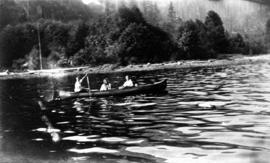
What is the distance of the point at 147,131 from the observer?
59.4ft

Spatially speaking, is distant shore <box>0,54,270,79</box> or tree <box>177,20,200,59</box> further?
tree <box>177,20,200,59</box>

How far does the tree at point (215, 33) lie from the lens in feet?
360

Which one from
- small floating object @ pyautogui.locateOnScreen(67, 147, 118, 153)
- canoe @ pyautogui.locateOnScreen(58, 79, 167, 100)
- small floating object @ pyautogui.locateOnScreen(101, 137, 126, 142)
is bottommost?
small floating object @ pyautogui.locateOnScreen(67, 147, 118, 153)

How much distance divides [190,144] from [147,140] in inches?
85.9

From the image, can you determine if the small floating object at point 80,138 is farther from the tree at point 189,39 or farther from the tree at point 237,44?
the tree at point 189,39

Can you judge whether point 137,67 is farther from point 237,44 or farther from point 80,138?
point 80,138

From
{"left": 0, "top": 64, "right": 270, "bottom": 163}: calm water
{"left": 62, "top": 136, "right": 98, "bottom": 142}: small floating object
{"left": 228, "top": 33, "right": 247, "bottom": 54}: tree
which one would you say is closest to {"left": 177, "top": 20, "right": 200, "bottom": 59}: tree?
{"left": 228, "top": 33, "right": 247, "bottom": 54}: tree

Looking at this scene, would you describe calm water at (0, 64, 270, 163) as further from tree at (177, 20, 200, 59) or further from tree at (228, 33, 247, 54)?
tree at (177, 20, 200, 59)

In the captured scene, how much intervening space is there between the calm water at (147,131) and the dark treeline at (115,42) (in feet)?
266

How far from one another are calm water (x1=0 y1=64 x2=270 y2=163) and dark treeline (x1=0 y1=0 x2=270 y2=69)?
8104 centimetres

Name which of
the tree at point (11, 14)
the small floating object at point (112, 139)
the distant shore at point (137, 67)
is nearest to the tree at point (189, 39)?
the distant shore at point (137, 67)

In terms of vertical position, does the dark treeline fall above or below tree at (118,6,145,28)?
below

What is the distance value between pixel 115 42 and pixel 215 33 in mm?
32118

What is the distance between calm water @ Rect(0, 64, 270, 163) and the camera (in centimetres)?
1389
